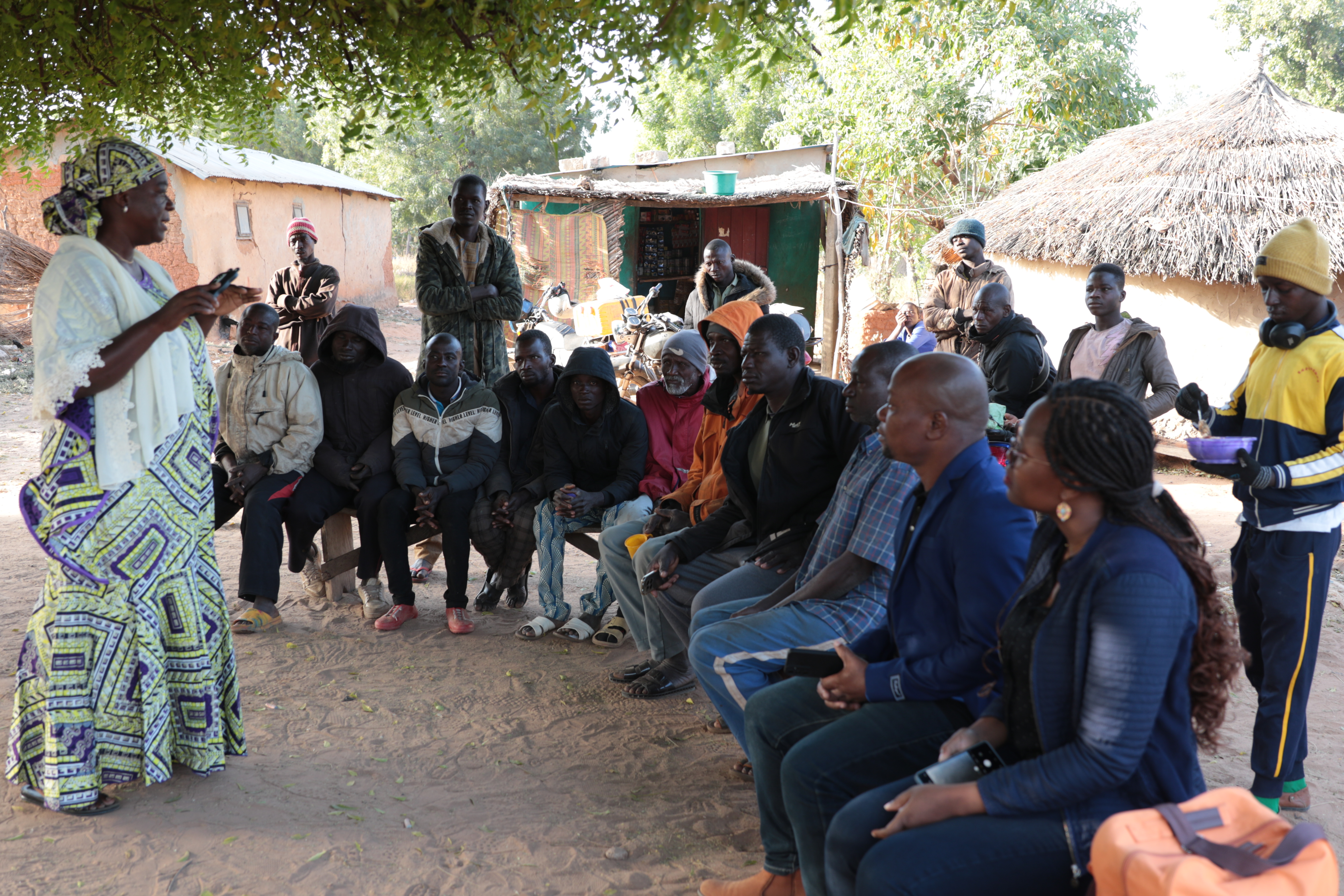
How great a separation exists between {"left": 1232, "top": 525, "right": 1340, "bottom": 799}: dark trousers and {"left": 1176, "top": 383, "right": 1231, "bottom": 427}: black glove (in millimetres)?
427

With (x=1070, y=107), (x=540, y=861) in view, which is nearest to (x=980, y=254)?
(x=540, y=861)

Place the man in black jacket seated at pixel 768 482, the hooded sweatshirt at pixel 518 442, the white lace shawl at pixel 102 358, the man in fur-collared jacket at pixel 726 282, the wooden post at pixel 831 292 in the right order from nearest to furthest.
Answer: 1. the white lace shawl at pixel 102 358
2. the man in black jacket seated at pixel 768 482
3. the hooded sweatshirt at pixel 518 442
4. the man in fur-collared jacket at pixel 726 282
5. the wooden post at pixel 831 292

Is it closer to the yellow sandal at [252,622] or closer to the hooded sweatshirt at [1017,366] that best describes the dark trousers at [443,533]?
the yellow sandal at [252,622]

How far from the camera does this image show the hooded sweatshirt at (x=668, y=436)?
17.1ft

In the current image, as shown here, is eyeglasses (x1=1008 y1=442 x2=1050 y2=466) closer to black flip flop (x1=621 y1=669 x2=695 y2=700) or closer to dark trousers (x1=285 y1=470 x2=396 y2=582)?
black flip flop (x1=621 y1=669 x2=695 y2=700)

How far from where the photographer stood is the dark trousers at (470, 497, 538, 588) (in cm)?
535

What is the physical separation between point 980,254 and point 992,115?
1097cm

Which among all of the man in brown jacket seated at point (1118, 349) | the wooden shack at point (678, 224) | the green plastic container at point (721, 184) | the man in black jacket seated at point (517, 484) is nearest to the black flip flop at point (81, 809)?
the man in black jacket seated at point (517, 484)

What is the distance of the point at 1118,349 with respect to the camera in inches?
211

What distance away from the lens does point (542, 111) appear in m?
3.42

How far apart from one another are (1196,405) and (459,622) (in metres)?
3.71

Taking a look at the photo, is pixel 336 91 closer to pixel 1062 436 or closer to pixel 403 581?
pixel 403 581

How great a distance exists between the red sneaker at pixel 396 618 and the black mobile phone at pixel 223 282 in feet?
7.96

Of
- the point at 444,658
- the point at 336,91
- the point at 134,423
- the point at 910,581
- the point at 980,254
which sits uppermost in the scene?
the point at 336,91
